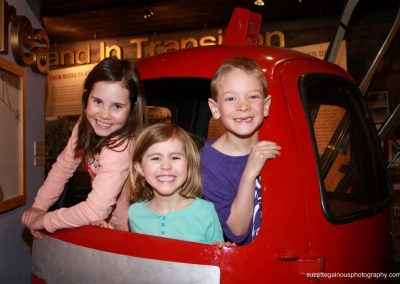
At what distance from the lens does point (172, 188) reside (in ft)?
4.93

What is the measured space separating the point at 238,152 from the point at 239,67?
1.13 feet

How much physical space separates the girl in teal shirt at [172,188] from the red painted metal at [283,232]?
22 cm

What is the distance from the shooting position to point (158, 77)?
167cm

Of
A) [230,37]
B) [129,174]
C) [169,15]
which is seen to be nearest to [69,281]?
[129,174]

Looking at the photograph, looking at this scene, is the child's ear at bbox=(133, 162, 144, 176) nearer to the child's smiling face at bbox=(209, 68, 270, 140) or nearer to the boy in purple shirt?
the boy in purple shirt

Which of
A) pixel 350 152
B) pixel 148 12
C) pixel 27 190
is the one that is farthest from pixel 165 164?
pixel 148 12

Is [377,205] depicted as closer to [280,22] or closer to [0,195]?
[0,195]

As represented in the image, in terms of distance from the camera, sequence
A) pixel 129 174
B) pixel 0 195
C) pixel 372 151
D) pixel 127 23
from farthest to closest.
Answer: pixel 127 23 < pixel 0 195 < pixel 372 151 < pixel 129 174

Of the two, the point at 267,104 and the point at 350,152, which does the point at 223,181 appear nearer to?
the point at 267,104

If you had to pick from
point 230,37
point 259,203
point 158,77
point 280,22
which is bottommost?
point 259,203

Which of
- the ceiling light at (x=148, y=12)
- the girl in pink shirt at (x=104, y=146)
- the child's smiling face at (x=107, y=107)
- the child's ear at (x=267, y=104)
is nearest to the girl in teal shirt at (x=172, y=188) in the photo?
the girl in pink shirt at (x=104, y=146)

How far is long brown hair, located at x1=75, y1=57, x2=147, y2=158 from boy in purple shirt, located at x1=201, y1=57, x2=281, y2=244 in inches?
14.9

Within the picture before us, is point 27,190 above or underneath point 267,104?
underneath

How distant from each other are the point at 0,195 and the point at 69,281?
134 centimetres
